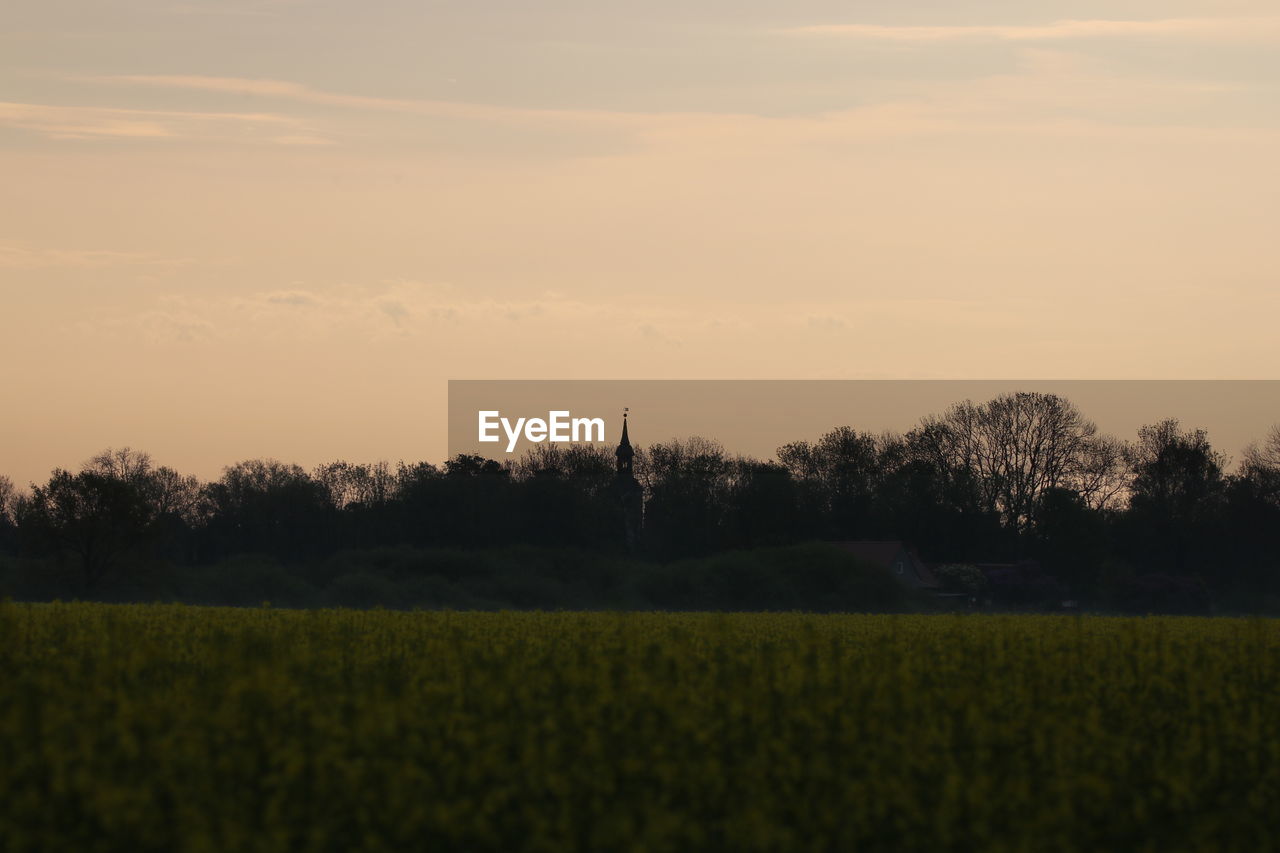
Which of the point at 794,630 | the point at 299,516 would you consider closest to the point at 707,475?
the point at 299,516

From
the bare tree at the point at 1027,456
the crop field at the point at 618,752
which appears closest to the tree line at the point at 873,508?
the bare tree at the point at 1027,456

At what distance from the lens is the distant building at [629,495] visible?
9619 centimetres

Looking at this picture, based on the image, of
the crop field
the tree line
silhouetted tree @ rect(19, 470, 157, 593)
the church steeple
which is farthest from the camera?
the church steeple

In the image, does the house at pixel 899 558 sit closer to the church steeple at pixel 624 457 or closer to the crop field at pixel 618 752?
the church steeple at pixel 624 457

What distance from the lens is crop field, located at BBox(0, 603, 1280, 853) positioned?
11.0 meters

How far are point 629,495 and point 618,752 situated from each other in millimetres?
90429

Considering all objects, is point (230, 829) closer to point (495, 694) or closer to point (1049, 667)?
point (495, 694)

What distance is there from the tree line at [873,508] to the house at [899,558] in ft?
6.61

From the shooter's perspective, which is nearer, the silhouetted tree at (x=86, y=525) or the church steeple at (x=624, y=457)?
the silhouetted tree at (x=86, y=525)

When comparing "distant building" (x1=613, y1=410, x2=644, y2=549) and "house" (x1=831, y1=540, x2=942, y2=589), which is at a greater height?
"distant building" (x1=613, y1=410, x2=644, y2=549)

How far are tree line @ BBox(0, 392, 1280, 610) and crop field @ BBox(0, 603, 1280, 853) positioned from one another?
220 ft

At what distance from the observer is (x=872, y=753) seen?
1355 centimetres

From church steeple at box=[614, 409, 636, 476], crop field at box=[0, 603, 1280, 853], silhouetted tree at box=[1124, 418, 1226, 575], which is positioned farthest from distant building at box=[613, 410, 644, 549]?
crop field at box=[0, 603, 1280, 853]

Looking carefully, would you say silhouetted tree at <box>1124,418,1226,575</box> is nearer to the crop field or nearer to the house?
the house
